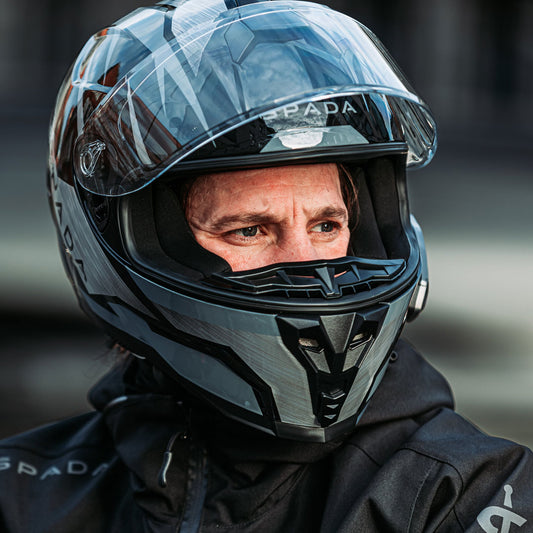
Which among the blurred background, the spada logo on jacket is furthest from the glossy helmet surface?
the blurred background

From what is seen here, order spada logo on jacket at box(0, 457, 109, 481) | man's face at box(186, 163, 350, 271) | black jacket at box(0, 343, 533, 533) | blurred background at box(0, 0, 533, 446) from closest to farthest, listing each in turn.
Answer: black jacket at box(0, 343, 533, 533)
man's face at box(186, 163, 350, 271)
spada logo on jacket at box(0, 457, 109, 481)
blurred background at box(0, 0, 533, 446)

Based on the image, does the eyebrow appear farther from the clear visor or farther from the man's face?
the clear visor

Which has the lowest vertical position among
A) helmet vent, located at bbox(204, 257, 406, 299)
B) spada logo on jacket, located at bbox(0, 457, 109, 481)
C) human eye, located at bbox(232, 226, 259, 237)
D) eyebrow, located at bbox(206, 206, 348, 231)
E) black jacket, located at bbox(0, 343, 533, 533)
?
spada logo on jacket, located at bbox(0, 457, 109, 481)

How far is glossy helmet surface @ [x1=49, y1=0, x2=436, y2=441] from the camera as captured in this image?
1300 millimetres

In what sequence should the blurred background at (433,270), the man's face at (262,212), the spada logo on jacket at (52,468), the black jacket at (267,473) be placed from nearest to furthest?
the black jacket at (267,473)
the man's face at (262,212)
the spada logo on jacket at (52,468)
the blurred background at (433,270)

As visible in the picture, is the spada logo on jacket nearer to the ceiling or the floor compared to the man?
nearer to the floor

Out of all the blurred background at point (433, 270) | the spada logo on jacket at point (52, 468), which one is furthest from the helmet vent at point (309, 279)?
the blurred background at point (433, 270)

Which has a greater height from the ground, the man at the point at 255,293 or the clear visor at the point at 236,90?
the clear visor at the point at 236,90

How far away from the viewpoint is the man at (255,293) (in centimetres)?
129

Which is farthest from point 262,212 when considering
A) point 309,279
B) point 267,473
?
point 267,473

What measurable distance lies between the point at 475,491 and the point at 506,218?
8.63 feet

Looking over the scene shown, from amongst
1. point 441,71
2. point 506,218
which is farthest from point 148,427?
point 441,71

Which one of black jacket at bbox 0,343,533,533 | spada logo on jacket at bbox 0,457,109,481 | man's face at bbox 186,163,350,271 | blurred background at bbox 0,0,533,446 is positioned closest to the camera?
black jacket at bbox 0,343,533,533

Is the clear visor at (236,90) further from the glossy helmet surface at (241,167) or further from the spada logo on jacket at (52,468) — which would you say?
the spada logo on jacket at (52,468)
